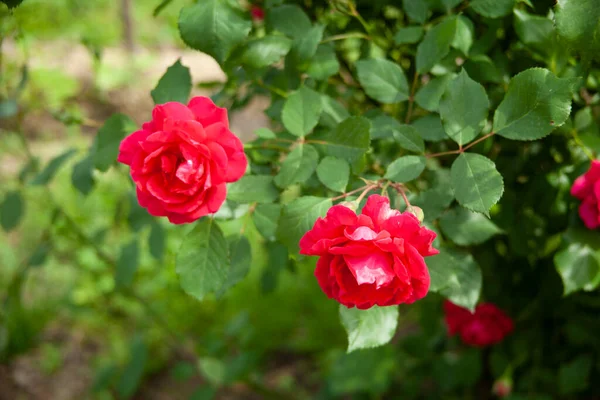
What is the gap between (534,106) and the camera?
0.61 metres

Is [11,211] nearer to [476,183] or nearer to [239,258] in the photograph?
[239,258]

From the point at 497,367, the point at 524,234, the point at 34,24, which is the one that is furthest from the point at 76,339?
the point at 34,24

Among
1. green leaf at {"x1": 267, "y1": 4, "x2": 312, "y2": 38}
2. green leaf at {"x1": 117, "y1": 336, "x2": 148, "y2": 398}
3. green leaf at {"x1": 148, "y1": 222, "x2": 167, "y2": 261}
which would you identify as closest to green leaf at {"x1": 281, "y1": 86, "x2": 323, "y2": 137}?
green leaf at {"x1": 267, "y1": 4, "x2": 312, "y2": 38}

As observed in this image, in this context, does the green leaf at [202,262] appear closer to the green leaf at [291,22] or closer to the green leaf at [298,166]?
the green leaf at [298,166]

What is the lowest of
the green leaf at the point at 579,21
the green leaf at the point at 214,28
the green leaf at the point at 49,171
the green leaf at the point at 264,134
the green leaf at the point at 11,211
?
the green leaf at the point at 11,211

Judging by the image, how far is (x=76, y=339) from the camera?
2.25 metres

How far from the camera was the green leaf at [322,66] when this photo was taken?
2.63 ft

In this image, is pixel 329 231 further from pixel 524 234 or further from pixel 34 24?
pixel 34 24

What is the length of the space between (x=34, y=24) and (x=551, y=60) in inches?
154

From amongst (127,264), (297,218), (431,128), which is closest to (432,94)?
(431,128)

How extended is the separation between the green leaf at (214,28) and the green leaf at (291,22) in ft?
0.42

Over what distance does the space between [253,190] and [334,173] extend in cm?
11

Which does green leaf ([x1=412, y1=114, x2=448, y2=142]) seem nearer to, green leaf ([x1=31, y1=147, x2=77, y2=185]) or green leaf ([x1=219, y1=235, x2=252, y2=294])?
green leaf ([x1=219, y1=235, x2=252, y2=294])

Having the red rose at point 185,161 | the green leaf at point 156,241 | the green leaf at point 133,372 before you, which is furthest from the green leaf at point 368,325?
the green leaf at point 133,372
